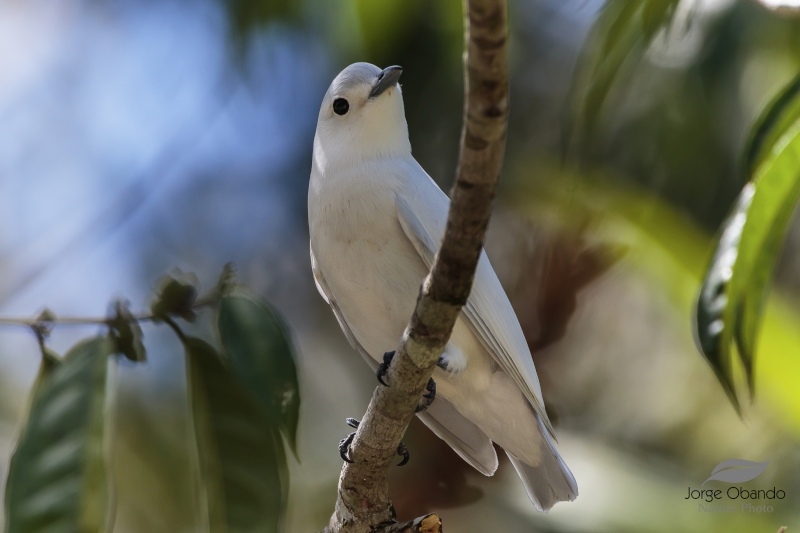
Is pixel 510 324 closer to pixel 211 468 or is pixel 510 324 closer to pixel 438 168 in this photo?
pixel 211 468

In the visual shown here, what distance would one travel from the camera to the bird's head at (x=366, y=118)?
2.61m

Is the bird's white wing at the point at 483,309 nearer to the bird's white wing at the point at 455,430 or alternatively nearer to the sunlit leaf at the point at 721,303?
the bird's white wing at the point at 455,430

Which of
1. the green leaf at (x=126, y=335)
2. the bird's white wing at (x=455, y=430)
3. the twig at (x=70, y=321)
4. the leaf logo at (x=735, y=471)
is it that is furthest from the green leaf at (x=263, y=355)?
the leaf logo at (x=735, y=471)

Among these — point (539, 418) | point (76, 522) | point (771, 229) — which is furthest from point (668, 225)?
point (76, 522)

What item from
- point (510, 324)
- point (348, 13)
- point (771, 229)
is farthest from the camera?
point (348, 13)

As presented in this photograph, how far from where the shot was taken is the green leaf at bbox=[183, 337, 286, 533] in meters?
2.00

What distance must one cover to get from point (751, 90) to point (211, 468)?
3776mm

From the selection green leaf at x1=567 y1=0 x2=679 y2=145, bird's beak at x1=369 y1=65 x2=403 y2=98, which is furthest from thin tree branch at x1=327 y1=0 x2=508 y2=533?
bird's beak at x1=369 y1=65 x2=403 y2=98

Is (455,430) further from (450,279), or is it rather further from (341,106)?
(450,279)

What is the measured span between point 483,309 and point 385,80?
2.95 ft

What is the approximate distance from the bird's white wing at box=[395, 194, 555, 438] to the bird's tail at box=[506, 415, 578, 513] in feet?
Result: 1.08

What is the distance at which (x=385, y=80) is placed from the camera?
2600 mm

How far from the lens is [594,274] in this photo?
13.5 feet

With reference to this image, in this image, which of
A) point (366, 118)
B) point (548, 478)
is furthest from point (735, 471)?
point (366, 118)
